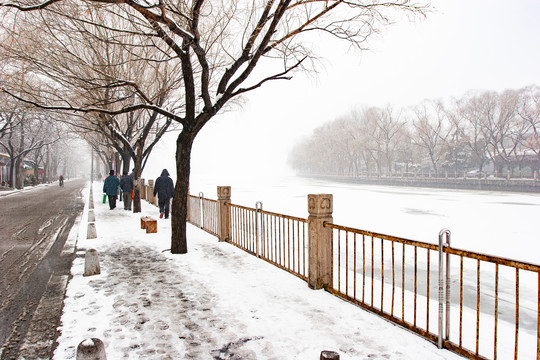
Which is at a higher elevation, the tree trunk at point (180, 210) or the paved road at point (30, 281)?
the tree trunk at point (180, 210)

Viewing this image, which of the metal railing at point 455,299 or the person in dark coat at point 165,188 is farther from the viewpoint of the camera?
the person in dark coat at point 165,188

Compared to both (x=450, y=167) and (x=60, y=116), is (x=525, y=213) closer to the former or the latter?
(x=60, y=116)

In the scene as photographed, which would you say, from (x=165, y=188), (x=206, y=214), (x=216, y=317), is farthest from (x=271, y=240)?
Result: (x=165, y=188)

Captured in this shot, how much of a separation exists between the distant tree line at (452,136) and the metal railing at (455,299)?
39.5 metres

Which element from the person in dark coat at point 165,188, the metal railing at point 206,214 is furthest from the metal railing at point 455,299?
the person in dark coat at point 165,188

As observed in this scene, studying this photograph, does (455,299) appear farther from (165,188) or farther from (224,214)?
(165,188)

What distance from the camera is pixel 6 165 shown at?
1815 inches

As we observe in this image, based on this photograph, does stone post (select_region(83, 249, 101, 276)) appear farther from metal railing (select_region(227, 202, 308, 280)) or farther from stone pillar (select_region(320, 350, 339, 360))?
stone pillar (select_region(320, 350, 339, 360))

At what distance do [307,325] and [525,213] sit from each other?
18.6 meters

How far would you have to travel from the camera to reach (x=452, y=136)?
5369 centimetres

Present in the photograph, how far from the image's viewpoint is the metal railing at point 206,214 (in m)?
10.3

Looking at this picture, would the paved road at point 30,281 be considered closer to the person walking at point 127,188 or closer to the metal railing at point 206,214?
the metal railing at point 206,214

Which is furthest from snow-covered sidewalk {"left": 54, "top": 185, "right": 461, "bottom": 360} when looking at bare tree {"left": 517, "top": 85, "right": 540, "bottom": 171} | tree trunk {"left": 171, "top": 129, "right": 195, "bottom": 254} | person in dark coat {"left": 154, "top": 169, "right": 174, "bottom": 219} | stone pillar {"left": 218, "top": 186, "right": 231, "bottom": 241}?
bare tree {"left": 517, "top": 85, "right": 540, "bottom": 171}

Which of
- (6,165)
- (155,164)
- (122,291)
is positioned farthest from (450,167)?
(155,164)
